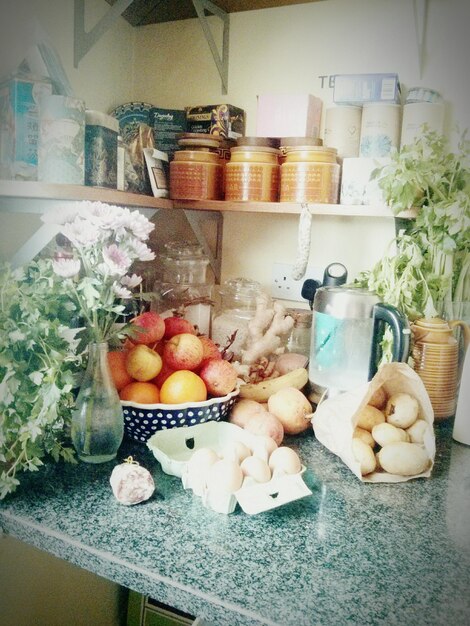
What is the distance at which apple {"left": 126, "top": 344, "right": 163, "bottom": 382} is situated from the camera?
98cm

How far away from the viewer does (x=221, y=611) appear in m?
0.61

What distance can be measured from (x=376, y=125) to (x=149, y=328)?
67 centimetres

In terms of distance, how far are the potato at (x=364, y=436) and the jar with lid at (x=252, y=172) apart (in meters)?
0.55

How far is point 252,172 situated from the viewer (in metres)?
1.20

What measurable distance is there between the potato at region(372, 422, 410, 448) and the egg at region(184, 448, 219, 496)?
0.29 meters

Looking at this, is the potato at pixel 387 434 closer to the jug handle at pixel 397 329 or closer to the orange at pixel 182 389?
the jug handle at pixel 397 329

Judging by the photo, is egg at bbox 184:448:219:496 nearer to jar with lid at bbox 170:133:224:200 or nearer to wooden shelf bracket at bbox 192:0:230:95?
jar with lid at bbox 170:133:224:200

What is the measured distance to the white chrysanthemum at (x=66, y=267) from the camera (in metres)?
0.81

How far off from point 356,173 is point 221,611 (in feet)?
2.90

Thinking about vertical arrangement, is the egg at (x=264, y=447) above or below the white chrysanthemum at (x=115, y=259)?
below

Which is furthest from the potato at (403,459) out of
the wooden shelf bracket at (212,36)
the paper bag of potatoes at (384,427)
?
the wooden shelf bracket at (212,36)

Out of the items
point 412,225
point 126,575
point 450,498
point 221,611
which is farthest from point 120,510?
point 412,225

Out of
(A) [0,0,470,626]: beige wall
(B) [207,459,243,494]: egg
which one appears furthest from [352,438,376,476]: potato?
(A) [0,0,470,626]: beige wall

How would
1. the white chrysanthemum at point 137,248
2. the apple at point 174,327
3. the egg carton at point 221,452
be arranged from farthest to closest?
the apple at point 174,327 → the white chrysanthemum at point 137,248 → the egg carton at point 221,452
